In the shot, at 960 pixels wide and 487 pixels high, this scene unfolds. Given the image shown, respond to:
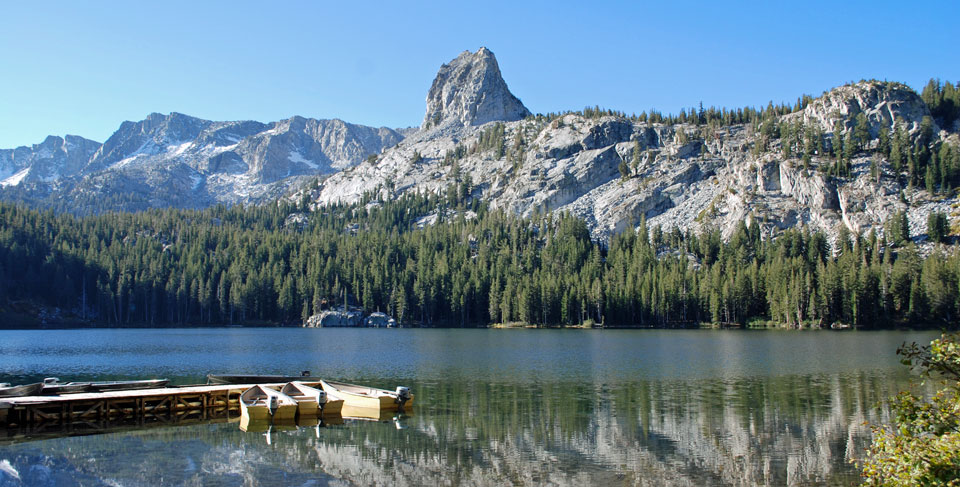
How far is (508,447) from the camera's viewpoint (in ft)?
86.4

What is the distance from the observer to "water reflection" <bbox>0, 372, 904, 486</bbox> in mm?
22266

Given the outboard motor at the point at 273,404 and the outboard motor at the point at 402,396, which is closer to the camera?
the outboard motor at the point at 273,404

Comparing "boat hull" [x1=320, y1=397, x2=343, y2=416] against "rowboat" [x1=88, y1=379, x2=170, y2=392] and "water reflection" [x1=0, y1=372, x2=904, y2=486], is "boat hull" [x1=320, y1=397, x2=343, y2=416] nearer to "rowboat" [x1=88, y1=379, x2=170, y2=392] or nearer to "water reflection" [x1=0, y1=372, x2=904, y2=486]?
"water reflection" [x1=0, y1=372, x2=904, y2=486]

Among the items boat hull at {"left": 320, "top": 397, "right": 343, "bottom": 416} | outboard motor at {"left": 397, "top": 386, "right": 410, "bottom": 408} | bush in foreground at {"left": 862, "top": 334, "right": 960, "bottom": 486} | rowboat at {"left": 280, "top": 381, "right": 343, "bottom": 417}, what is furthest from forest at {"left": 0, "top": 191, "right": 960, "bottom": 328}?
bush in foreground at {"left": 862, "top": 334, "right": 960, "bottom": 486}

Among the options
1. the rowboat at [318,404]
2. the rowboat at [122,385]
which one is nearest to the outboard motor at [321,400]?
the rowboat at [318,404]

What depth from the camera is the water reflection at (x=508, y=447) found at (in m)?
22.3

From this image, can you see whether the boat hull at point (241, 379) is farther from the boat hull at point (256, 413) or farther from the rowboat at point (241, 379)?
the boat hull at point (256, 413)

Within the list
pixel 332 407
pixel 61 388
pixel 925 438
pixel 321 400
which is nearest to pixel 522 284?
pixel 61 388

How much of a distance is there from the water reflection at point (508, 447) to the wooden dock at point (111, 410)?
324 cm

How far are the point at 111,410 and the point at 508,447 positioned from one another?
2291cm

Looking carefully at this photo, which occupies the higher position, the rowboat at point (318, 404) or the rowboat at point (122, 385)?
the rowboat at point (122, 385)

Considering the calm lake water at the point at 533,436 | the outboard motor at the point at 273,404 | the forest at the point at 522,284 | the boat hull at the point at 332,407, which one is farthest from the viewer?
the forest at the point at 522,284

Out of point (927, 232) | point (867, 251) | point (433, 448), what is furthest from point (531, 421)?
point (927, 232)

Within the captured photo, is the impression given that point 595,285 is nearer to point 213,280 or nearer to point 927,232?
point 927,232
